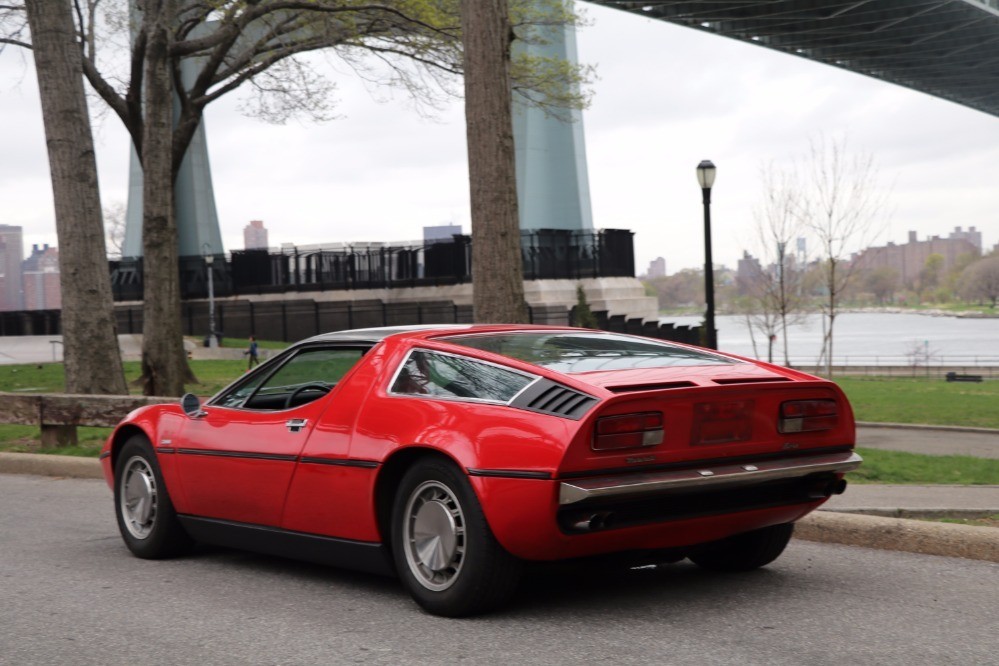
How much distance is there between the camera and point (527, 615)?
509 cm

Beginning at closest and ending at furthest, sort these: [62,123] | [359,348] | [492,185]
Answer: [359,348] → [492,185] → [62,123]

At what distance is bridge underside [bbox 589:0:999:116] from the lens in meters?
46.8

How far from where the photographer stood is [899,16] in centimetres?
5019

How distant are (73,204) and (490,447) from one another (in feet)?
37.1

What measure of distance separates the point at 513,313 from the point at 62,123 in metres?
7.01

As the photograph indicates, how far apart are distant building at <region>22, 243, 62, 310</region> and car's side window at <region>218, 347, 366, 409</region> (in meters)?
72.1

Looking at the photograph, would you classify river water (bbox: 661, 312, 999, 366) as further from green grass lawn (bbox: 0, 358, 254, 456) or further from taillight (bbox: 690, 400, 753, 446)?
taillight (bbox: 690, 400, 753, 446)

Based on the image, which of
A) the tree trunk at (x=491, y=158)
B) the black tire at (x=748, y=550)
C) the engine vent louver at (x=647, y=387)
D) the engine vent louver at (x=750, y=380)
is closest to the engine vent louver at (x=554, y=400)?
the engine vent louver at (x=647, y=387)

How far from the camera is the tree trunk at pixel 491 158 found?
35.0 feet

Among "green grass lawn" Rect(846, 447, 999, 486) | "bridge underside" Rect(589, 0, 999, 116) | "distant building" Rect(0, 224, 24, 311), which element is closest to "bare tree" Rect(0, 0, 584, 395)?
"green grass lawn" Rect(846, 447, 999, 486)

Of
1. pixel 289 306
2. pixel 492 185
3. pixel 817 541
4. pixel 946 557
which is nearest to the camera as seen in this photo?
pixel 946 557

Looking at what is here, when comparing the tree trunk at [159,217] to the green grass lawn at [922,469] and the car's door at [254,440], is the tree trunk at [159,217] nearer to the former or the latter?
the green grass lawn at [922,469]

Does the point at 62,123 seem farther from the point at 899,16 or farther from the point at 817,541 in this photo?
the point at 899,16

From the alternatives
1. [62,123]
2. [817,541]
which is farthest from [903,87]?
[817,541]
